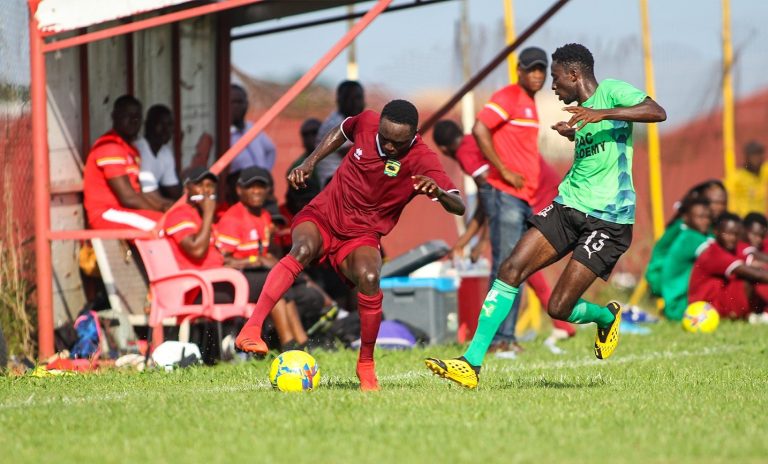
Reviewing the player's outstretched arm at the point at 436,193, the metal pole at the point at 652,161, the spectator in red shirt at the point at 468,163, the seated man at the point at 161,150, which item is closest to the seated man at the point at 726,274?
the metal pole at the point at 652,161

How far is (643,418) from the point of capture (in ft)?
22.0

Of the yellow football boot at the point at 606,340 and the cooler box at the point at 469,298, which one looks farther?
the cooler box at the point at 469,298

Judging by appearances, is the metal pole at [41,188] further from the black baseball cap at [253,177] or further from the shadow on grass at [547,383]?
the shadow on grass at [547,383]

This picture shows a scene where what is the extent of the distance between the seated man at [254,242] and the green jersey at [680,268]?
546 cm

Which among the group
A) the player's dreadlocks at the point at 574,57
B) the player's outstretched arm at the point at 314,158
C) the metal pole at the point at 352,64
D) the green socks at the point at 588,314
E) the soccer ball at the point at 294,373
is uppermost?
the metal pole at the point at 352,64

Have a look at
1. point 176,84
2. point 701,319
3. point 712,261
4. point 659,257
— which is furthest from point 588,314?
point 659,257

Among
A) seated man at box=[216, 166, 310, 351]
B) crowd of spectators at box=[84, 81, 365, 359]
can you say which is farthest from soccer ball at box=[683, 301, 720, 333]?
seated man at box=[216, 166, 310, 351]

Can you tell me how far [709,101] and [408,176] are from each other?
11.0 metres

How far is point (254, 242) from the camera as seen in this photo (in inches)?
457

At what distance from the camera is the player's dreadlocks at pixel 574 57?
8203 mm

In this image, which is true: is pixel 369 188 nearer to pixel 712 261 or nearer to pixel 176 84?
pixel 176 84

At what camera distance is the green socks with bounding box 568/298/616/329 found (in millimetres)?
8391

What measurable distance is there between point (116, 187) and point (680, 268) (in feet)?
24.0

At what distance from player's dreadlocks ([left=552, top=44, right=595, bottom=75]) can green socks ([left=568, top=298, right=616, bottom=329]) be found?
1.54 m
